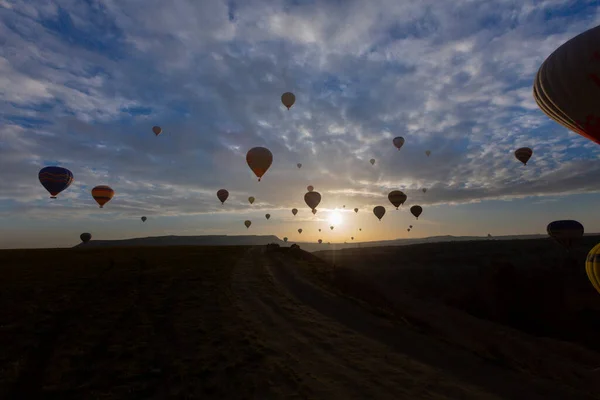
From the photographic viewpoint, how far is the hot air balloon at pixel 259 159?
136 feet

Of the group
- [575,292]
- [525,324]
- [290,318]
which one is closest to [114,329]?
[290,318]

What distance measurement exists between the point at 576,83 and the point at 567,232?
33.0 metres

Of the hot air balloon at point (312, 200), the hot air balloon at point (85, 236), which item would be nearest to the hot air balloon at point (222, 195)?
the hot air balloon at point (312, 200)

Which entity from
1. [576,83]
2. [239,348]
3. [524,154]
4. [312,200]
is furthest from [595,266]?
[312,200]

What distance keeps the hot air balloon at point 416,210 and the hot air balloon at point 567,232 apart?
29941 millimetres

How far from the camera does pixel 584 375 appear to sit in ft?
54.1

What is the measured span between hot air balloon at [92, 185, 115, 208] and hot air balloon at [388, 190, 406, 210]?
50.0 meters

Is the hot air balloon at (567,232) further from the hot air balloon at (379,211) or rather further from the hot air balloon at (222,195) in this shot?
the hot air balloon at (222,195)

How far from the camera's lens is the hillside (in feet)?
32.2

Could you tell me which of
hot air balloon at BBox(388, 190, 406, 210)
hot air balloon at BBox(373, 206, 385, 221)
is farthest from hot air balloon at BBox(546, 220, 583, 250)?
hot air balloon at BBox(373, 206, 385, 221)

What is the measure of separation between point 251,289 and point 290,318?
5974mm

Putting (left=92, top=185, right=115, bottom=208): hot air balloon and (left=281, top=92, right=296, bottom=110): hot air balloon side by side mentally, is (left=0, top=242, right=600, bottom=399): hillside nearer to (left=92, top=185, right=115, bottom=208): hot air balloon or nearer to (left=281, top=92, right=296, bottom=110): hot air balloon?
(left=281, top=92, right=296, bottom=110): hot air balloon

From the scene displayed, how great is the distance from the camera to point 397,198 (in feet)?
198

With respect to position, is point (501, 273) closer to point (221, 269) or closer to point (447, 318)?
point (447, 318)
